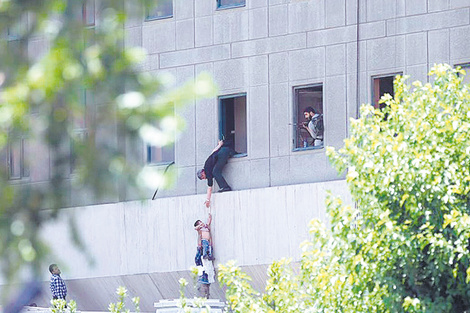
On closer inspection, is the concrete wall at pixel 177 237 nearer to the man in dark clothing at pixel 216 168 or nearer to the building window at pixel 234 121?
the man in dark clothing at pixel 216 168

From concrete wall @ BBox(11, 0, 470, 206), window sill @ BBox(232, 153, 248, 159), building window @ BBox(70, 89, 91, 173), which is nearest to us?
building window @ BBox(70, 89, 91, 173)

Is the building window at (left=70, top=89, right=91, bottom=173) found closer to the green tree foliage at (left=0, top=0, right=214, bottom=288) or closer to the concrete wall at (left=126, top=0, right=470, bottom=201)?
the green tree foliage at (left=0, top=0, right=214, bottom=288)

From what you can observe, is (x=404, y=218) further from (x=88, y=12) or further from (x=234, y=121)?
(x=88, y=12)

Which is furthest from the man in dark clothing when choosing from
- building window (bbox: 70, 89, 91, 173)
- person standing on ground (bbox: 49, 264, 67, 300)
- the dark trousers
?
building window (bbox: 70, 89, 91, 173)

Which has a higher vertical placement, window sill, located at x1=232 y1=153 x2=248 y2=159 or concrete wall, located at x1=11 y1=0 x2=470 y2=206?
concrete wall, located at x1=11 y1=0 x2=470 y2=206

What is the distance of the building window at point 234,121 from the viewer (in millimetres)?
30734

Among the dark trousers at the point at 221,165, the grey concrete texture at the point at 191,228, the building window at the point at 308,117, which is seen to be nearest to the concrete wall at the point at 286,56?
the building window at the point at 308,117

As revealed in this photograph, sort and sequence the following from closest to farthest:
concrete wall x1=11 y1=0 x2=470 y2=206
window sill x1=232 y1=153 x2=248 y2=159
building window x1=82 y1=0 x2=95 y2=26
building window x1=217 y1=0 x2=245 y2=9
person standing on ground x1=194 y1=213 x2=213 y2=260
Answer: building window x1=82 y1=0 x2=95 y2=26 < concrete wall x1=11 y1=0 x2=470 y2=206 < person standing on ground x1=194 y1=213 x2=213 y2=260 < window sill x1=232 y1=153 x2=248 y2=159 < building window x1=217 y1=0 x2=245 y2=9

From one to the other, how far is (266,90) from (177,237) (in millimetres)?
3612

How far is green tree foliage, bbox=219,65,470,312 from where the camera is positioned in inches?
762

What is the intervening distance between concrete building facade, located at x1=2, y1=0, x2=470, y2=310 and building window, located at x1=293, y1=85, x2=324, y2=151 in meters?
0.03

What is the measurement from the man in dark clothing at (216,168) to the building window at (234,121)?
0.38 metres

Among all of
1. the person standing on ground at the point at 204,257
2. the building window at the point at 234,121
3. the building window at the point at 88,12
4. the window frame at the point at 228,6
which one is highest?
the window frame at the point at 228,6

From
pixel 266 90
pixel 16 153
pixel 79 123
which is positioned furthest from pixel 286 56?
pixel 79 123
